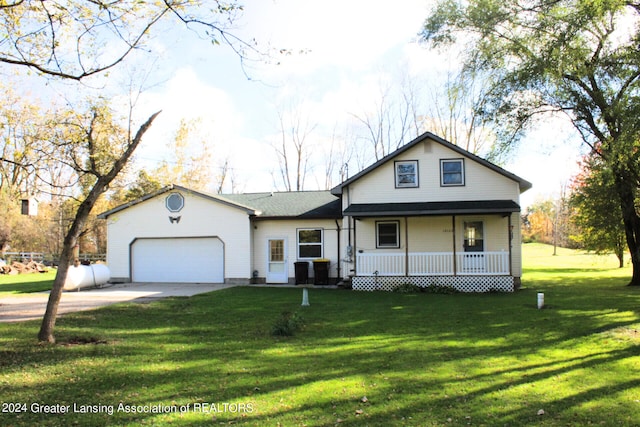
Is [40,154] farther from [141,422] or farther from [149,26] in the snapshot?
[141,422]

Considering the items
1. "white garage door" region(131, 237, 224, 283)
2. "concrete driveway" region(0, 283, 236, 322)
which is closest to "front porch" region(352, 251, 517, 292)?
"white garage door" region(131, 237, 224, 283)

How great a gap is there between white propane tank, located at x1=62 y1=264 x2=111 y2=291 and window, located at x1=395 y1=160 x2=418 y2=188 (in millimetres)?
12711

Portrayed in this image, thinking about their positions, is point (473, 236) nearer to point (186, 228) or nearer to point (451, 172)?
point (451, 172)

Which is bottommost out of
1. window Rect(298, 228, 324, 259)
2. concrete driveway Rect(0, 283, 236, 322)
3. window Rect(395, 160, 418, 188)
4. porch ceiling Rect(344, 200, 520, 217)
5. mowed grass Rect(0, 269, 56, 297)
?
mowed grass Rect(0, 269, 56, 297)

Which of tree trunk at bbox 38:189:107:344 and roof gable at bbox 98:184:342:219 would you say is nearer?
tree trunk at bbox 38:189:107:344

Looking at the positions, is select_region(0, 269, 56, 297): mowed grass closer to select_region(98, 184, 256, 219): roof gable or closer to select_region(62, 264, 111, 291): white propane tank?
select_region(62, 264, 111, 291): white propane tank

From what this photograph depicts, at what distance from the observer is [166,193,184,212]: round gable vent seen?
20.4 meters

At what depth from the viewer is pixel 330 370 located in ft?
20.4

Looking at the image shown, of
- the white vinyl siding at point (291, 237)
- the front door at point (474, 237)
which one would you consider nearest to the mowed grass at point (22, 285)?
the white vinyl siding at point (291, 237)

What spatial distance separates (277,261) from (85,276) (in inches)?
301

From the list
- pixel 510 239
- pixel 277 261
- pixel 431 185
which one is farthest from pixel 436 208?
pixel 277 261

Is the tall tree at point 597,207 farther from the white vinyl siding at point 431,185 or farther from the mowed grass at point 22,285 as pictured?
the mowed grass at point 22,285

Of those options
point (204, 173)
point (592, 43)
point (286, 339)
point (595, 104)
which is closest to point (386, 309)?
point (286, 339)

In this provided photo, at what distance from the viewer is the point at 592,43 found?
15922 millimetres
